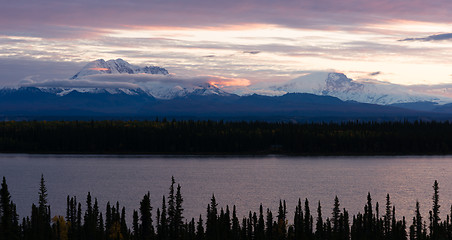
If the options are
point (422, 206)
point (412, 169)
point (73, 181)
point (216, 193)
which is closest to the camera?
point (422, 206)

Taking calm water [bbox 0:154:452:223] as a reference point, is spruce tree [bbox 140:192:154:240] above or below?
above

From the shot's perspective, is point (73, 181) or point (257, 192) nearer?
point (257, 192)

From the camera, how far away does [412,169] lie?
19512 cm

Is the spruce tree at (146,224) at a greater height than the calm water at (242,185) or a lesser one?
greater

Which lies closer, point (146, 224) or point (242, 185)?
point (146, 224)

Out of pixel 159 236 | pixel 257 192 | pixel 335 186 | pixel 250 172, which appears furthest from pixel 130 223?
pixel 250 172

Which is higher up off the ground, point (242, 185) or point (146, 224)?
point (146, 224)

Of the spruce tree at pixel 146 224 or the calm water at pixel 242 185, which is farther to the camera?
the calm water at pixel 242 185

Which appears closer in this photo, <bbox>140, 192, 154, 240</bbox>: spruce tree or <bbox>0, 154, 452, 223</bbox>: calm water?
<bbox>140, 192, 154, 240</bbox>: spruce tree

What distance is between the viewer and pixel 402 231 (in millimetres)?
81625

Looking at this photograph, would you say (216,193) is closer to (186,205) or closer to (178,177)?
(186,205)

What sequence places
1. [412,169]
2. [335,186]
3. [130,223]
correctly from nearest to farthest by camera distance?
[130,223], [335,186], [412,169]

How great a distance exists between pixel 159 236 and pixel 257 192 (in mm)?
61274

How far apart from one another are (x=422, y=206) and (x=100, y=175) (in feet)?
295
